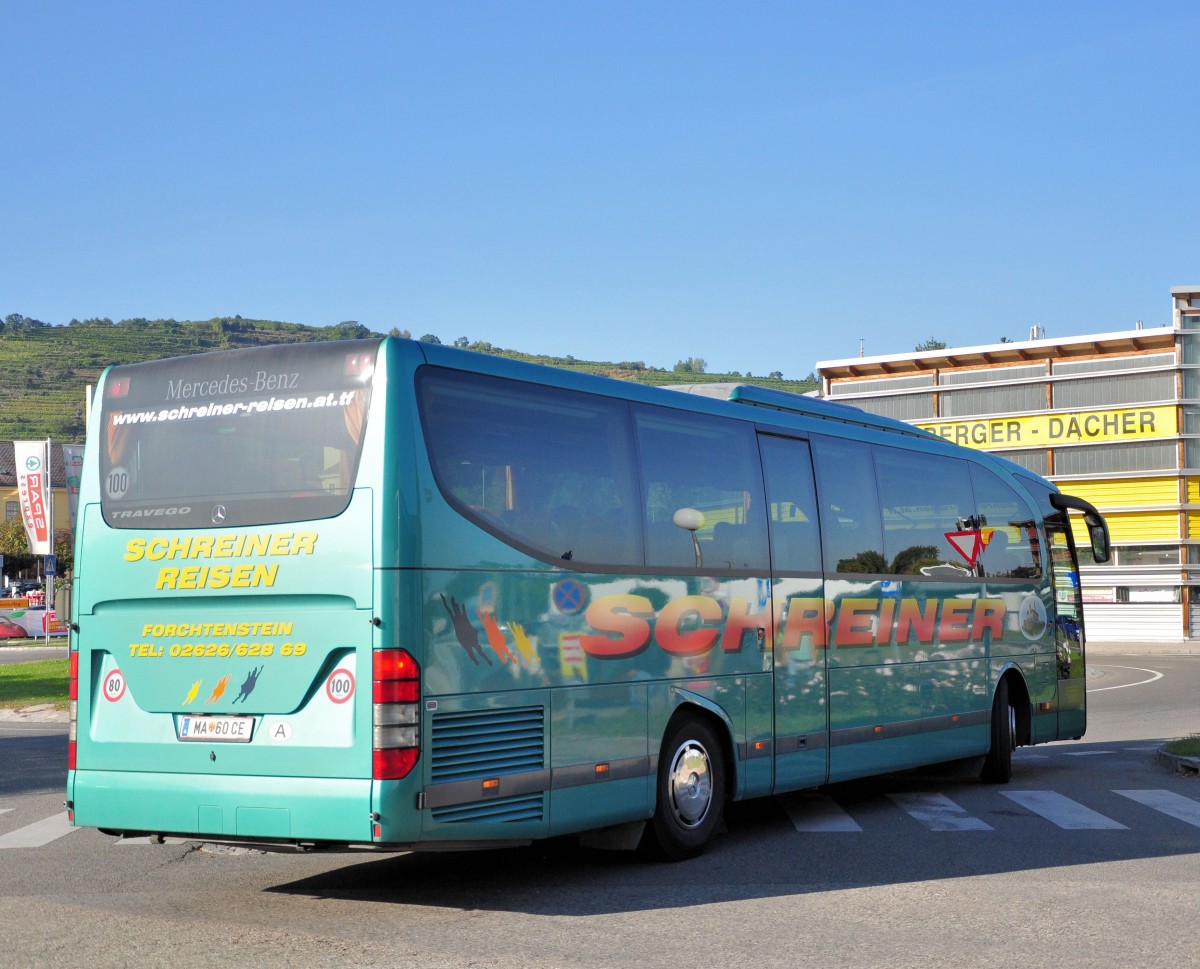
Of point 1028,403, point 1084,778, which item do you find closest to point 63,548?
point 1028,403

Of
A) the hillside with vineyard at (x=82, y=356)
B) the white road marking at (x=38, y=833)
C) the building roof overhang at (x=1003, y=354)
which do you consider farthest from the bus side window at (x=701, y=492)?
the hillside with vineyard at (x=82, y=356)

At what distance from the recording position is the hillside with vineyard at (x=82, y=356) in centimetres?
14738

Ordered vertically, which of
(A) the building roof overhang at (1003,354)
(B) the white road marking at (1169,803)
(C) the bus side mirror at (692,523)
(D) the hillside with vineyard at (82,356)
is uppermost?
(D) the hillside with vineyard at (82,356)

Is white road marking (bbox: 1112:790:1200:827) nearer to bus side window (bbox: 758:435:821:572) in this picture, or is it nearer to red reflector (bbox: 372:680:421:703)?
bus side window (bbox: 758:435:821:572)

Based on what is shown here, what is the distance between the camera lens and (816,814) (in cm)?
1218

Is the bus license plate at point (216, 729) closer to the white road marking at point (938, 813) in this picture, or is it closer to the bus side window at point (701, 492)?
the bus side window at point (701, 492)

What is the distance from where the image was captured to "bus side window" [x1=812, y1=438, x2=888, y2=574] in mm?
11727

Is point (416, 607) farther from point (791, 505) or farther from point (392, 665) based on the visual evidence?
point (791, 505)

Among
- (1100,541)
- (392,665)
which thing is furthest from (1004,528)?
(392,665)

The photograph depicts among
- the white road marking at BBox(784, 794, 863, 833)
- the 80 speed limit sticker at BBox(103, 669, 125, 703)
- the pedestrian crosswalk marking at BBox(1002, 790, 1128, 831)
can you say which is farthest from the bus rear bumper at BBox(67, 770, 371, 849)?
the pedestrian crosswalk marking at BBox(1002, 790, 1128, 831)

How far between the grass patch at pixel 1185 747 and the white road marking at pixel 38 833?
10548 millimetres

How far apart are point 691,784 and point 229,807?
10.6 feet

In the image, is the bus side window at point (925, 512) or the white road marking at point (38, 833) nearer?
the white road marking at point (38, 833)

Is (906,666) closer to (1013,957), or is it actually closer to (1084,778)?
(1084,778)
